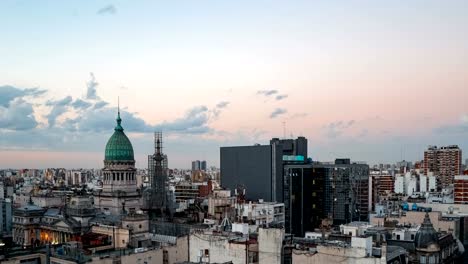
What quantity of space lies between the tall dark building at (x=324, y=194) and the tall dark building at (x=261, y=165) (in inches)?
114

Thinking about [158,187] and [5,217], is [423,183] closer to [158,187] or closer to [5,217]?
[158,187]

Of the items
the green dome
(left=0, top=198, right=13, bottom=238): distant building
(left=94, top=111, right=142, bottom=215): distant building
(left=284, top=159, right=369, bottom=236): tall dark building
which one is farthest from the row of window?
(left=284, top=159, right=369, bottom=236): tall dark building

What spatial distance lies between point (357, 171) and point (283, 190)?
1817 centimetres

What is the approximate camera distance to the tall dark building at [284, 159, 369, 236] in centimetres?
11450

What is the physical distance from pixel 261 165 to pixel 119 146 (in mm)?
33427

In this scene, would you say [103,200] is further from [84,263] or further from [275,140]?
[84,263]

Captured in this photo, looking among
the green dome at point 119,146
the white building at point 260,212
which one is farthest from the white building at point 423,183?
the green dome at point 119,146

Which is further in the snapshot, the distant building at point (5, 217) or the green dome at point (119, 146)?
the distant building at point (5, 217)

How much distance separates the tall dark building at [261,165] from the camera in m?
115

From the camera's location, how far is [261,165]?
11769 cm

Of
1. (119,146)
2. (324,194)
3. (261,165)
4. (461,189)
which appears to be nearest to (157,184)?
(119,146)

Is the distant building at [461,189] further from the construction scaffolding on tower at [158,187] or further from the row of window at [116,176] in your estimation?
the row of window at [116,176]

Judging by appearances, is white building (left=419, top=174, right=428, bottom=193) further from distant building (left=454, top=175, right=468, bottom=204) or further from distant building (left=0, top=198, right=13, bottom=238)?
distant building (left=0, top=198, right=13, bottom=238)

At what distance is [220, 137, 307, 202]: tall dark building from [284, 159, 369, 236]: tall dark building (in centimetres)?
289
